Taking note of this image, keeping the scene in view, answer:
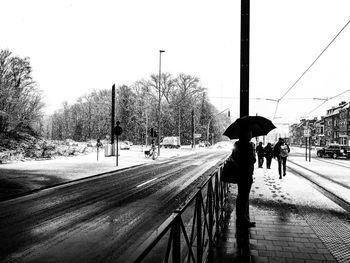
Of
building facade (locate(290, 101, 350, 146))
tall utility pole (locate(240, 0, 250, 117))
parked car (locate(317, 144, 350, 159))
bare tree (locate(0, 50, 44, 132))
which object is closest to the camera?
tall utility pole (locate(240, 0, 250, 117))

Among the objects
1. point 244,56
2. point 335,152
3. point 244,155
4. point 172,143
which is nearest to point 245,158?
point 244,155

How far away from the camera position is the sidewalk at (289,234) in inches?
158

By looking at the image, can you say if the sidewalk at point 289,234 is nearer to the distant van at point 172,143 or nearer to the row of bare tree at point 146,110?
the row of bare tree at point 146,110

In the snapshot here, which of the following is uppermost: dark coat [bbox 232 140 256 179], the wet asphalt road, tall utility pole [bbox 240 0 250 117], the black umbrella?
tall utility pole [bbox 240 0 250 117]

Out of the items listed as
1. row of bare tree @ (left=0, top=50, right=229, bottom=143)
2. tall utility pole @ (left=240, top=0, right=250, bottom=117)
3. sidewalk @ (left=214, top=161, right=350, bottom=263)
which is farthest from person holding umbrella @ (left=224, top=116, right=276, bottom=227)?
row of bare tree @ (left=0, top=50, right=229, bottom=143)

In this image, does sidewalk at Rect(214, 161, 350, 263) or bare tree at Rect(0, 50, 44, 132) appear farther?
bare tree at Rect(0, 50, 44, 132)

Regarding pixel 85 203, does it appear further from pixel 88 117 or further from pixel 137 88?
pixel 88 117

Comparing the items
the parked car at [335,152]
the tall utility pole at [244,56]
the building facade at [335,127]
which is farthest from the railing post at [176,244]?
the building facade at [335,127]

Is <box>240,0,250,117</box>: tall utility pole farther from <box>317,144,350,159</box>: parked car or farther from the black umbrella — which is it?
<box>317,144,350,159</box>: parked car

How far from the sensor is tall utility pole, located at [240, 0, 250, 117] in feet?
17.7

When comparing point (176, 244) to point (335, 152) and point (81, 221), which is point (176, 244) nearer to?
point (81, 221)

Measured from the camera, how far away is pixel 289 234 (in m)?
5.00

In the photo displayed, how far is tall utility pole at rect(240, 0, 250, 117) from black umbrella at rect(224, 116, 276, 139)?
0.31 meters

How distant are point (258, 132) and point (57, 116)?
100174mm
